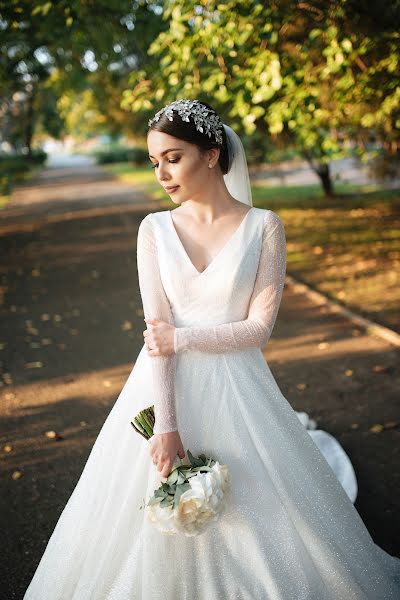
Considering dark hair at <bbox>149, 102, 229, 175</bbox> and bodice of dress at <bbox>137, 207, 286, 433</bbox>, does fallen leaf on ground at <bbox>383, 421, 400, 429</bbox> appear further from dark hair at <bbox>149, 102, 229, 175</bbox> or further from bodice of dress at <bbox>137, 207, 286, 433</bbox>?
dark hair at <bbox>149, 102, 229, 175</bbox>

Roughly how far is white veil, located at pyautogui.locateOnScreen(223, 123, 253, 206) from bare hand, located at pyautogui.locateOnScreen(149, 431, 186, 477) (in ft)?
3.87

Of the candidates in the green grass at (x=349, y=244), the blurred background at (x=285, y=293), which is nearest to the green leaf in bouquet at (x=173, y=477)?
the blurred background at (x=285, y=293)

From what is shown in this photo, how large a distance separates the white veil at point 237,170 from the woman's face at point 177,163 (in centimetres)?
23

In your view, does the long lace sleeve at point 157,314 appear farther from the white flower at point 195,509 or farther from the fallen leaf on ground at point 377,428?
the fallen leaf on ground at point 377,428

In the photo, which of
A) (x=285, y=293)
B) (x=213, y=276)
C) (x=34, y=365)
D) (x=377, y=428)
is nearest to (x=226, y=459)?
(x=213, y=276)

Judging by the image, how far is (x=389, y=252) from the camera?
11148mm

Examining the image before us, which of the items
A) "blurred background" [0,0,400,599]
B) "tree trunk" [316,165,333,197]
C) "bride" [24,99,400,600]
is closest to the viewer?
"bride" [24,99,400,600]

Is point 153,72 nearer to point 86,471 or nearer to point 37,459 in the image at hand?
point 37,459

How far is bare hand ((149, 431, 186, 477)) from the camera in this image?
240 centimetres

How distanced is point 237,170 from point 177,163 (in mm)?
470

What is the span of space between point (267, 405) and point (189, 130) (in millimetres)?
1202

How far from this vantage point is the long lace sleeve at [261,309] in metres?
2.46

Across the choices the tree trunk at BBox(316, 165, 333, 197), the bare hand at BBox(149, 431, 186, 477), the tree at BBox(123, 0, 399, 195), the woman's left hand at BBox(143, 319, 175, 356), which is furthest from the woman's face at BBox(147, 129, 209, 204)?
the tree trunk at BBox(316, 165, 333, 197)

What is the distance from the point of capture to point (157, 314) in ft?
8.23
